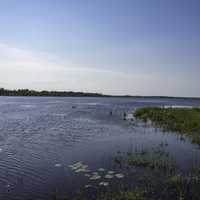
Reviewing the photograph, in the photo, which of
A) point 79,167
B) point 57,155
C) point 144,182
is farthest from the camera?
point 57,155

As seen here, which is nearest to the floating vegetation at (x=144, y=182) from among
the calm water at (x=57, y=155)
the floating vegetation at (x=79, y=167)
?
the floating vegetation at (x=79, y=167)

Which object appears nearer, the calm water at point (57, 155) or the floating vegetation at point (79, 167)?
the calm water at point (57, 155)

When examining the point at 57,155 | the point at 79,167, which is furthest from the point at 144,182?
the point at 57,155

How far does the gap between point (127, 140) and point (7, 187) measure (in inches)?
458

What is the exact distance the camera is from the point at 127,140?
64.6 feet

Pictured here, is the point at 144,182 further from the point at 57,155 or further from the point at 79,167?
the point at 57,155

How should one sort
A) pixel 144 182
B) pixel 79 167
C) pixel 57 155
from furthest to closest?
pixel 57 155, pixel 79 167, pixel 144 182

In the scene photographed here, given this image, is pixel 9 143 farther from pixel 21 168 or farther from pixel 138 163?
pixel 138 163

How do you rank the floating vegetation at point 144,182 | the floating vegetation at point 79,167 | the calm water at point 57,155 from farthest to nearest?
the floating vegetation at point 79,167, the calm water at point 57,155, the floating vegetation at point 144,182

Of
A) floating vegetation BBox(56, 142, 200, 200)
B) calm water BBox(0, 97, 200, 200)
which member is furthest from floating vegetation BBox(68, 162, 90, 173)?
calm water BBox(0, 97, 200, 200)

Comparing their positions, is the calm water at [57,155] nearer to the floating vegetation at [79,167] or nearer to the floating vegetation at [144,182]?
the floating vegetation at [79,167]

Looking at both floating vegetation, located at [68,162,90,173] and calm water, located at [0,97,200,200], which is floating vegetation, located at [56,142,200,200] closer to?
floating vegetation, located at [68,162,90,173]

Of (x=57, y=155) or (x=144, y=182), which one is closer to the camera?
(x=144, y=182)

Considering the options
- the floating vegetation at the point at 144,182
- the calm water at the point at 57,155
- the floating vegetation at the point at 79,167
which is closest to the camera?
the floating vegetation at the point at 144,182
